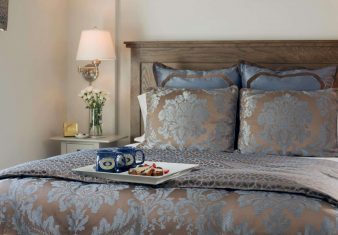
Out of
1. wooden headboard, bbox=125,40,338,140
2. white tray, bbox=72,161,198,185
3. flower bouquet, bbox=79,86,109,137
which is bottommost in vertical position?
white tray, bbox=72,161,198,185

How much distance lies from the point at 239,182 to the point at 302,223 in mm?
338

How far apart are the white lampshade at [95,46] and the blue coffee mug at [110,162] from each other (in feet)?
5.72

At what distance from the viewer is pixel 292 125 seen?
334 centimetres

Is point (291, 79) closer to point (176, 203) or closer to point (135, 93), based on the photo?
point (135, 93)

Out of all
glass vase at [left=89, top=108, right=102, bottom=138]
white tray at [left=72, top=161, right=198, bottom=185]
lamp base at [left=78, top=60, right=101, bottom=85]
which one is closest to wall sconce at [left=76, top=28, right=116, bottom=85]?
lamp base at [left=78, top=60, right=101, bottom=85]

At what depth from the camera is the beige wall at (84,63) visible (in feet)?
14.8

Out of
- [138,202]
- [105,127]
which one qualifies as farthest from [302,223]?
[105,127]

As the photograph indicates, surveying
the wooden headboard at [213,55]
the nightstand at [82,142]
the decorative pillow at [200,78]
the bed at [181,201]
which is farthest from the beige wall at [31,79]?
the bed at [181,201]

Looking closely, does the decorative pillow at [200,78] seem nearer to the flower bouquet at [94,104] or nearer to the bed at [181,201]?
the flower bouquet at [94,104]

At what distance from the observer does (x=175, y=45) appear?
4.29m

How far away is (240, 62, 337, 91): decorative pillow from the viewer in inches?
145

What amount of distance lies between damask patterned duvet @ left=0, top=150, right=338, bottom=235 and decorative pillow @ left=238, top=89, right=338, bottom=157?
0.69 meters

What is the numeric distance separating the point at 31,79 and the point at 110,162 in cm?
187

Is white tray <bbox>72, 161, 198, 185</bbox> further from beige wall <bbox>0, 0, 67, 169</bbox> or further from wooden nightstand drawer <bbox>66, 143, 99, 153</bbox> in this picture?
wooden nightstand drawer <bbox>66, 143, 99, 153</bbox>
